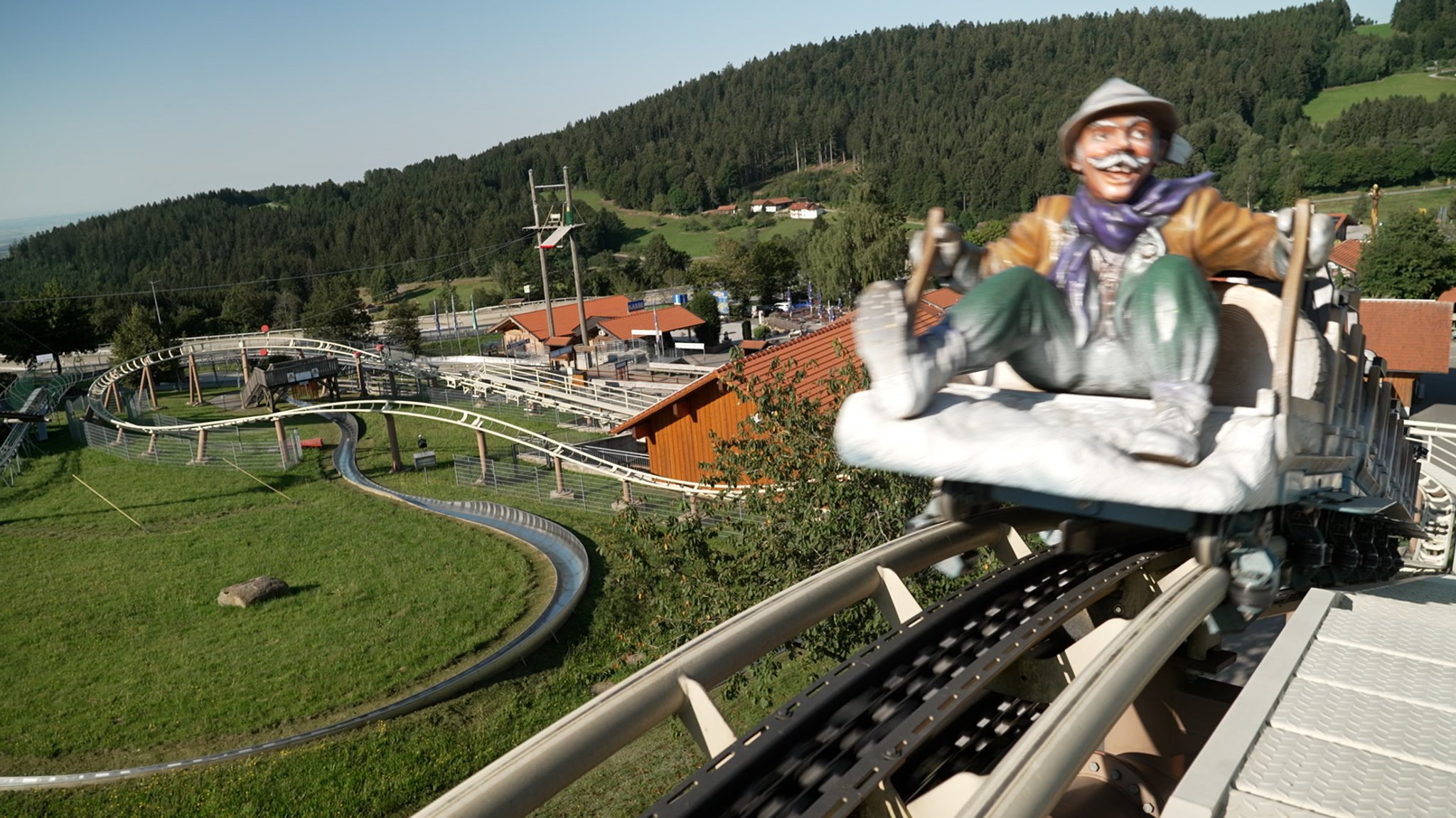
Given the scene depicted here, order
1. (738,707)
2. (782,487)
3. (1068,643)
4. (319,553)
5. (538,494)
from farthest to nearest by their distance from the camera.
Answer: (538,494) < (319,553) < (738,707) < (782,487) < (1068,643)

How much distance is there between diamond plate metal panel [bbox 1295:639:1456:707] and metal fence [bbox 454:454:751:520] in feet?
51.6

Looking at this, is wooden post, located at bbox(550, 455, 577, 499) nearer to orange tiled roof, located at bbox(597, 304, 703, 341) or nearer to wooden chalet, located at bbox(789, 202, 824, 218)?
orange tiled roof, located at bbox(597, 304, 703, 341)

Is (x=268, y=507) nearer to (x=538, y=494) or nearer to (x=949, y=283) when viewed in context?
(x=538, y=494)

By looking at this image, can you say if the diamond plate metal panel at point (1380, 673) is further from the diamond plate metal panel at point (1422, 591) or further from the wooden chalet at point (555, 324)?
the wooden chalet at point (555, 324)

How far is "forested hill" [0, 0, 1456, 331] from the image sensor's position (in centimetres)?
10425

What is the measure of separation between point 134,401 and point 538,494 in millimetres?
31581

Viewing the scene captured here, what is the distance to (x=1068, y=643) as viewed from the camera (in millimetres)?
6254

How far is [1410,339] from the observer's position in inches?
1135

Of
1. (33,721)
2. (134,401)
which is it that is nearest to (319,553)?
(33,721)

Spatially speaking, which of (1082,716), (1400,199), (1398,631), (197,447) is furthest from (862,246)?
(1400,199)

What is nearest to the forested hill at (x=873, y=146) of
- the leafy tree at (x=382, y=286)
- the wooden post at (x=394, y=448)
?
the leafy tree at (x=382, y=286)

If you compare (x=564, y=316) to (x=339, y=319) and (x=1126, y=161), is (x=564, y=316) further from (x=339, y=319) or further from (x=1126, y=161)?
(x=1126, y=161)

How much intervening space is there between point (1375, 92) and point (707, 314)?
125560mm

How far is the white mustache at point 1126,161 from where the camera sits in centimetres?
600
